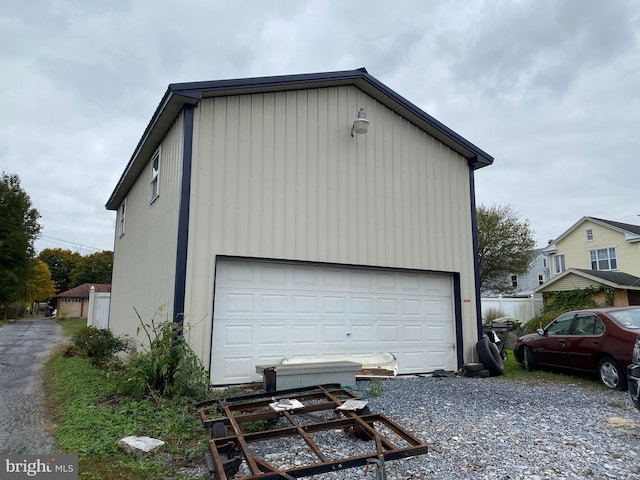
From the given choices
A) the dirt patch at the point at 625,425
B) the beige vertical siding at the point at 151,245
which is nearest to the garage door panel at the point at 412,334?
the dirt patch at the point at 625,425

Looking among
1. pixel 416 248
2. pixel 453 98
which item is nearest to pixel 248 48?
pixel 416 248

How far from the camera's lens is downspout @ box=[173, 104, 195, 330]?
22.3 feet

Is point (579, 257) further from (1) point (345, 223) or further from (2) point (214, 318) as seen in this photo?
(2) point (214, 318)

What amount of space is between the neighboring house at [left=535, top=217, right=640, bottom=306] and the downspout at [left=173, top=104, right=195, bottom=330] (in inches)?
786

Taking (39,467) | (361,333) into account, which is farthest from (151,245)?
(39,467)

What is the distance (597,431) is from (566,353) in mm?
4090

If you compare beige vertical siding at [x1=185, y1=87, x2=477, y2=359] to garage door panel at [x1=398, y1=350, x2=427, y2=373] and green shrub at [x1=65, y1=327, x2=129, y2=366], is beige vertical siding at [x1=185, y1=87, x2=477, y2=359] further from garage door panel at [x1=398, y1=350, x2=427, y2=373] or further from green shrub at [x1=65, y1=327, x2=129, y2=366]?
green shrub at [x1=65, y1=327, x2=129, y2=366]

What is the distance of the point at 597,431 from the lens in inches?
191

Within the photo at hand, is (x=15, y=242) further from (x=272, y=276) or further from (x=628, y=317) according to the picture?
(x=628, y=317)

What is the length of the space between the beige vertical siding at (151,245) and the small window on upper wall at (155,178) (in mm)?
186

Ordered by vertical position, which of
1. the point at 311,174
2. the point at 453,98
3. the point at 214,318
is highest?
the point at 453,98

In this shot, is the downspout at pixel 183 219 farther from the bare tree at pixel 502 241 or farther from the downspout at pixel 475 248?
the bare tree at pixel 502 241

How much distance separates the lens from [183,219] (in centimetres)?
700

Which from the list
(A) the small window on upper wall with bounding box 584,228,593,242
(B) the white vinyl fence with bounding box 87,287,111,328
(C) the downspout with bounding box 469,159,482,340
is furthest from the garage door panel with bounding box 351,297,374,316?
(A) the small window on upper wall with bounding box 584,228,593,242
